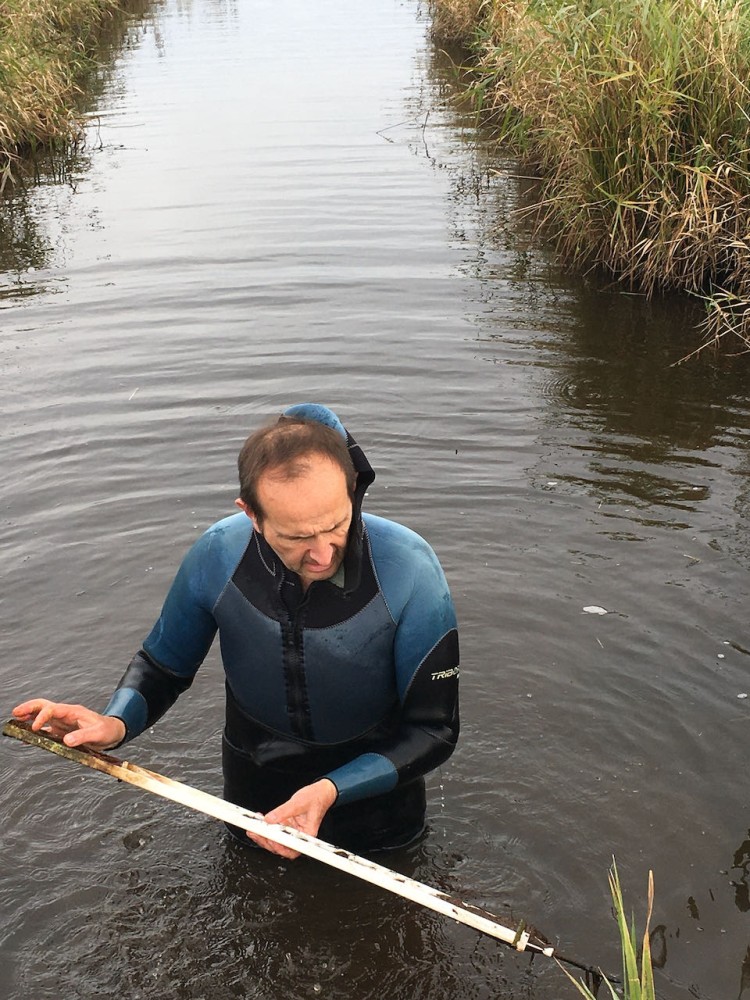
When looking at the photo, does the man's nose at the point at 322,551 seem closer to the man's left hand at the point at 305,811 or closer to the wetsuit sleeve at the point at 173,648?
the wetsuit sleeve at the point at 173,648

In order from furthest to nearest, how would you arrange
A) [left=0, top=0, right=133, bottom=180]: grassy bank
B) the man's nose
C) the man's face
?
1. [left=0, top=0, right=133, bottom=180]: grassy bank
2. the man's nose
3. the man's face

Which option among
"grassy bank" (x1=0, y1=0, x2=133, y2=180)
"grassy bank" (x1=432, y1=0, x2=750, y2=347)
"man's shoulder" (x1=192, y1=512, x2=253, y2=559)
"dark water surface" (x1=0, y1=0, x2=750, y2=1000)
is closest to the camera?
"man's shoulder" (x1=192, y1=512, x2=253, y2=559)

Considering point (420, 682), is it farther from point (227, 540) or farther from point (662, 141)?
point (662, 141)

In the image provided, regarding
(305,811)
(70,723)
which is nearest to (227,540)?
(70,723)

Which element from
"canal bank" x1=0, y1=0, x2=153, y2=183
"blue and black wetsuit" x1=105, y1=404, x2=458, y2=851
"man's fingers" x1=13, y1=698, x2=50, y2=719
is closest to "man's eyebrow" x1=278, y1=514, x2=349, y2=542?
"blue and black wetsuit" x1=105, y1=404, x2=458, y2=851

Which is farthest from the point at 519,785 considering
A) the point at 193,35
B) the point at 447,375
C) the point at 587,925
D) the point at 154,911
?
the point at 193,35

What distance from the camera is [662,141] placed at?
336 inches

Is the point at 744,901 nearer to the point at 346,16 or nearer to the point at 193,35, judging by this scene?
the point at 193,35

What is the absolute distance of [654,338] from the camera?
859 centimetres

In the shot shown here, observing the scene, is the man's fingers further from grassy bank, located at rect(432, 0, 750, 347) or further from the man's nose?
grassy bank, located at rect(432, 0, 750, 347)

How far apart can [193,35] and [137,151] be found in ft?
37.5

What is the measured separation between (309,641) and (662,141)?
21.8 feet

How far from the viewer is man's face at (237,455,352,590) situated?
9.18 feet

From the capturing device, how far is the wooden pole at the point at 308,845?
2.57 m
